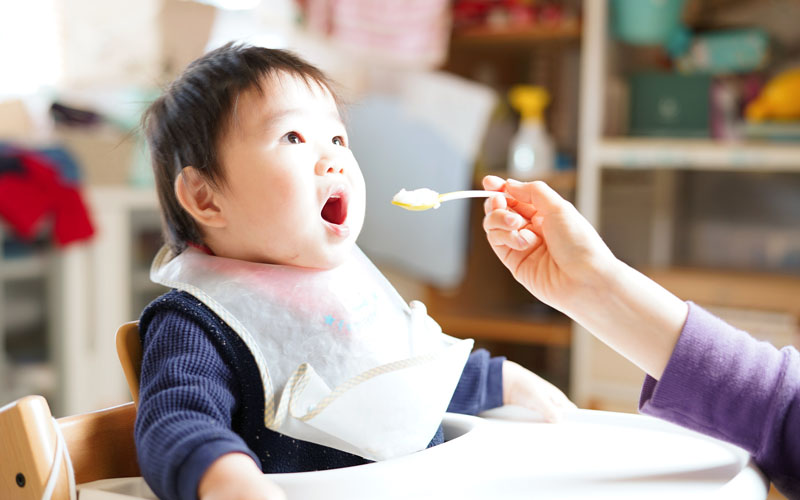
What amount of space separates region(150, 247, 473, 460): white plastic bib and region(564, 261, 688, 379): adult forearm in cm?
11

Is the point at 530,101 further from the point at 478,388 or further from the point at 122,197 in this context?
the point at 478,388

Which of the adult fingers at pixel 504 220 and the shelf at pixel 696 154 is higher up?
the adult fingers at pixel 504 220

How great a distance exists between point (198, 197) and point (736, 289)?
1681 mm

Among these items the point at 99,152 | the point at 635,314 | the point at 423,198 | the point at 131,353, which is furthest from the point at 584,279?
the point at 99,152

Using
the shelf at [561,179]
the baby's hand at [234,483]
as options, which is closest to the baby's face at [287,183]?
the baby's hand at [234,483]

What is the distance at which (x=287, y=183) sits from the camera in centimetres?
66

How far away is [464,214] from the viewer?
2.23 meters

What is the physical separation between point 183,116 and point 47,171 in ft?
4.74

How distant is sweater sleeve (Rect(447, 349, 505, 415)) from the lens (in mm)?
769

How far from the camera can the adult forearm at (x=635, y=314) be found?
0.64 meters

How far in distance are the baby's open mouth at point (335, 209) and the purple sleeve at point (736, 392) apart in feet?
0.91

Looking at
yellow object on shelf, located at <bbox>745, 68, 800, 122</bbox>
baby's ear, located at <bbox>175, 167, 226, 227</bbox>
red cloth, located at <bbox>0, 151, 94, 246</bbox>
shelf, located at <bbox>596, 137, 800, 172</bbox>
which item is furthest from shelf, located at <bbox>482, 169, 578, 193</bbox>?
baby's ear, located at <bbox>175, 167, 226, 227</bbox>

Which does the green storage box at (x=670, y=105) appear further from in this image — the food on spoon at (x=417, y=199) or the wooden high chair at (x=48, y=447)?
the wooden high chair at (x=48, y=447)

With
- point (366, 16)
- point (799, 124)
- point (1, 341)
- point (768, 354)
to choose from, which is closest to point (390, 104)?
point (366, 16)
